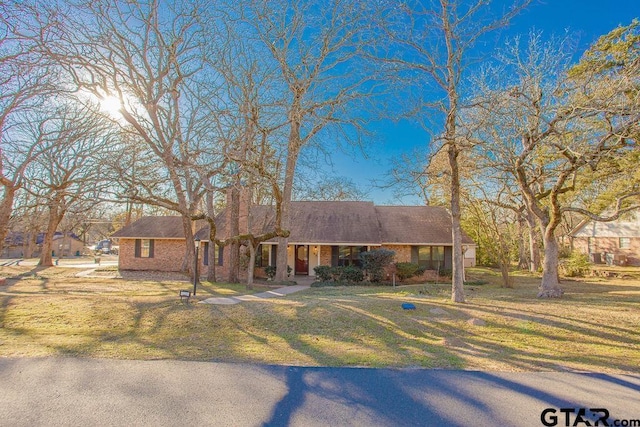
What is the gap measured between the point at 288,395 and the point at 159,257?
21323mm

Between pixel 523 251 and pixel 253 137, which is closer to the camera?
pixel 253 137

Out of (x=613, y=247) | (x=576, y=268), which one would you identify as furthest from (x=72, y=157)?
(x=613, y=247)

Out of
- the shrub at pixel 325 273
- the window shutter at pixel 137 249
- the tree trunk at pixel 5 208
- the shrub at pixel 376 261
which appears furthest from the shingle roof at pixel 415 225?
the tree trunk at pixel 5 208

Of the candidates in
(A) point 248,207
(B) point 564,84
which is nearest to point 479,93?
(B) point 564,84

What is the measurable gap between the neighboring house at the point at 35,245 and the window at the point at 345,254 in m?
35.7

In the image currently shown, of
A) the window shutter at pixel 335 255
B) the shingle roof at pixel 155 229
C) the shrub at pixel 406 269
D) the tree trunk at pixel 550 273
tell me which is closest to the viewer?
the tree trunk at pixel 550 273

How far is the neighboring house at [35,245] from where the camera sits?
43906 millimetres

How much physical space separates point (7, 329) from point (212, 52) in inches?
331

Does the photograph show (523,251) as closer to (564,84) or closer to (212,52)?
(564,84)

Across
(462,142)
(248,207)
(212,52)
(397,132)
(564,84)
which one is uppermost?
(212,52)

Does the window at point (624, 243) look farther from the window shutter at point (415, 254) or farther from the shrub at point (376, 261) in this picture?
the shrub at point (376, 261)

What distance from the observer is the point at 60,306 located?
9008mm

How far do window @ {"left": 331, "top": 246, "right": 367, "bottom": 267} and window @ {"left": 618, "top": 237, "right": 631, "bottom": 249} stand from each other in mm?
29124

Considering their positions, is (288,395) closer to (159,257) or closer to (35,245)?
(159,257)
